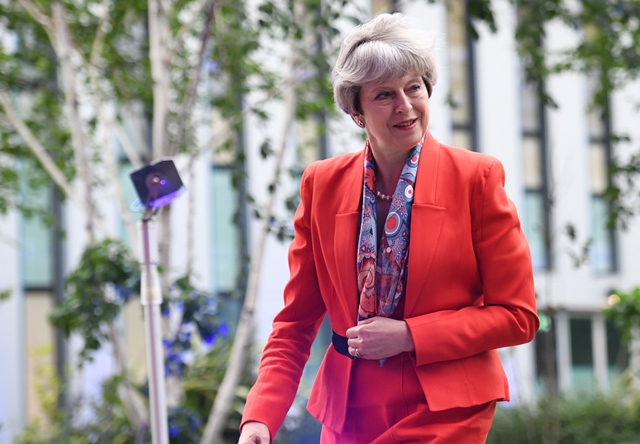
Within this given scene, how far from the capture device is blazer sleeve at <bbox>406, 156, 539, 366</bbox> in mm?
1899

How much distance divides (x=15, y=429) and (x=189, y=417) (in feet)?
17.3

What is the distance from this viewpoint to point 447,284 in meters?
1.94

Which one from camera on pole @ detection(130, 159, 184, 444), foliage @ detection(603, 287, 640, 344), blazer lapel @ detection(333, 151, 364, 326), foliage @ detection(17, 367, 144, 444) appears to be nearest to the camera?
blazer lapel @ detection(333, 151, 364, 326)

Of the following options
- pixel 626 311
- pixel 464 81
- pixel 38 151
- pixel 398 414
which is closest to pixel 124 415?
pixel 38 151

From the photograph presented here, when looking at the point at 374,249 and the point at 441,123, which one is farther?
the point at 441,123

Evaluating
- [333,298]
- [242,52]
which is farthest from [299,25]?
[333,298]

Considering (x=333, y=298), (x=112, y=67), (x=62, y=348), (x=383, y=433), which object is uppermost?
(x=112, y=67)

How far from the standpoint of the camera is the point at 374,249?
1.95 metres

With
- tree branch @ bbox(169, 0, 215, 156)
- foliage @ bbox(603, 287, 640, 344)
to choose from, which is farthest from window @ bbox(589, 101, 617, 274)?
tree branch @ bbox(169, 0, 215, 156)

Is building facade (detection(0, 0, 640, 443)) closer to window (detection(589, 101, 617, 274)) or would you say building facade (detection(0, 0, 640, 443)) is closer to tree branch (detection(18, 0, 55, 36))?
window (detection(589, 101, 617, 274))

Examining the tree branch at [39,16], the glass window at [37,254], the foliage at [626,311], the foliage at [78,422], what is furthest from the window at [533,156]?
the tree branch at [39,16]

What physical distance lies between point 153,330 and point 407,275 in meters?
1.18

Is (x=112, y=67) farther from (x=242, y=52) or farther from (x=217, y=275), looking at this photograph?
(x=217, y=275)

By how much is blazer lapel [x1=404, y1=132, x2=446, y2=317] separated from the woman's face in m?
0.08
